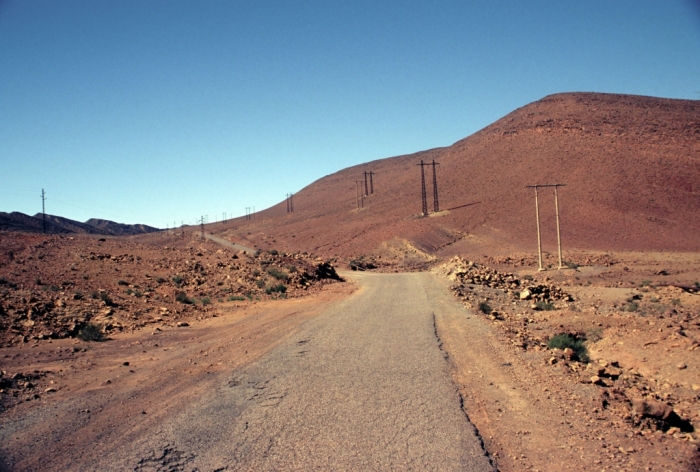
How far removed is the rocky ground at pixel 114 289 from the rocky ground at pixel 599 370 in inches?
307

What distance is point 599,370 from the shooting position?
432 inches

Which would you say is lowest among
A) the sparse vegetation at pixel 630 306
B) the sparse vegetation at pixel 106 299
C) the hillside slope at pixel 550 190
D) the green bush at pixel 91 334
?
the sparse vegetation at pixel 630 306

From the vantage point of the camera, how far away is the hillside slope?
7331 cm

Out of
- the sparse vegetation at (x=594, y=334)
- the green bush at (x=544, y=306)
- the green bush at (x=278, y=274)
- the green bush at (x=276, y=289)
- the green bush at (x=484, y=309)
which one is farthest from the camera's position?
the green bush at (x=278, y=274)

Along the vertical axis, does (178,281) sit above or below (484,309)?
above

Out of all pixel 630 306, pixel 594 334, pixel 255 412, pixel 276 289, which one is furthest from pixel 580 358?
pixel 276 289

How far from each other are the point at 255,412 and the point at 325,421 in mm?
1060

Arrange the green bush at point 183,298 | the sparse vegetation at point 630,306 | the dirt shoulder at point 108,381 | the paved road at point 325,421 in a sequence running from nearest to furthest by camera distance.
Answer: the paved road at point 325,421, the dirt shoulder at point 108,381, the green bush at point 183,298, the sparse vegetation at point 630,306

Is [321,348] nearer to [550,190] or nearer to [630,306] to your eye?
[630,306]

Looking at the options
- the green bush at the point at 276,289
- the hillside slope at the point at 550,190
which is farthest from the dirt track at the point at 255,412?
the hillside slope at the point at 550,190

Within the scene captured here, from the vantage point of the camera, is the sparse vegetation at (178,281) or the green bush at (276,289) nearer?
the sparse vegetation at (178,281)

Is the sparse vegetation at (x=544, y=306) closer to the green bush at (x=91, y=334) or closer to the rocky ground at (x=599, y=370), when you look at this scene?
the rocky ground at (x=599, y=370)

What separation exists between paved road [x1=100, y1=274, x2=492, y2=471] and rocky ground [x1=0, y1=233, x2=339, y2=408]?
343cm

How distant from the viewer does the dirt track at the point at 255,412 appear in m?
6.18
